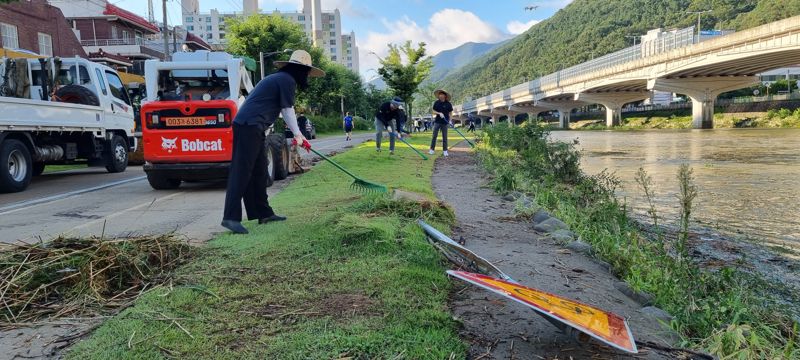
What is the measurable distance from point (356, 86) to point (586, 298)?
75627 mm

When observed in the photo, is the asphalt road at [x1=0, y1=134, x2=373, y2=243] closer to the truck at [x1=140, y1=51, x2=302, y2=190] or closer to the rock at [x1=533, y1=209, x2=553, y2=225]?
the truck at [x1=140, y1=51, x2=302, y2=190]

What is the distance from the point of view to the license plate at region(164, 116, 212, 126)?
897cm

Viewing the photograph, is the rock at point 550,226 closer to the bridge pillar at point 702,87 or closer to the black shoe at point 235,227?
the black shoe at point 235,227

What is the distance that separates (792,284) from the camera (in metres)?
4.75

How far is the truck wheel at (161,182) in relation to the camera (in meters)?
9.30

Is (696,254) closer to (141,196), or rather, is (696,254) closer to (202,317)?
(202,317)

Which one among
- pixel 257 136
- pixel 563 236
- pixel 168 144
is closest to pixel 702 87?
pixel 168 144

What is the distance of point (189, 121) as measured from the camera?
29.5ft

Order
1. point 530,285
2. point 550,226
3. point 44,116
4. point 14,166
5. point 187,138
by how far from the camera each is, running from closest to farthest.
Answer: point 530,285 < point 550,226 < point 187,138 < point 14,166 < point 44,116

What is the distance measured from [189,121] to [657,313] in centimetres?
763

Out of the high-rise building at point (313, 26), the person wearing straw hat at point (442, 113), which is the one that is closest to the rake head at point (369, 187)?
the person wearing straw hat at point (442, 113)

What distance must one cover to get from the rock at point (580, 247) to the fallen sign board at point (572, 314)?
7.21 ft

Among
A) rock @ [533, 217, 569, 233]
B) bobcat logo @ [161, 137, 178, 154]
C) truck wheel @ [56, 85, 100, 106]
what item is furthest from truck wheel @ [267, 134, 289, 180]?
rock @ [533, 217, 569, 233]

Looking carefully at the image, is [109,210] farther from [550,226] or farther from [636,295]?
[636,295]
